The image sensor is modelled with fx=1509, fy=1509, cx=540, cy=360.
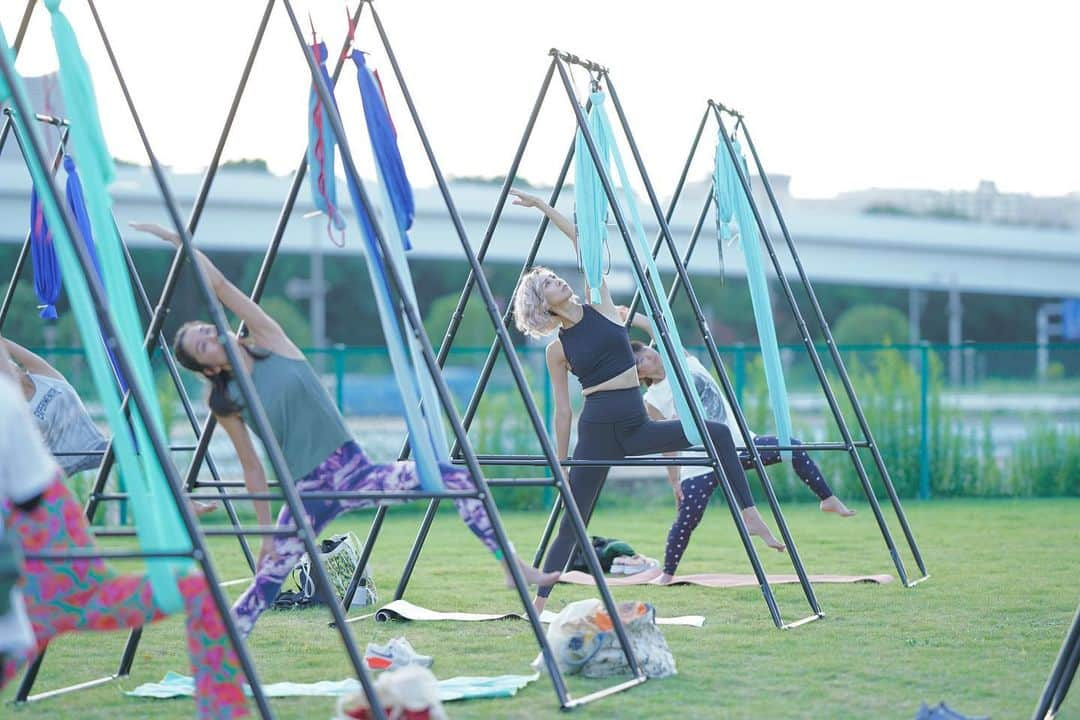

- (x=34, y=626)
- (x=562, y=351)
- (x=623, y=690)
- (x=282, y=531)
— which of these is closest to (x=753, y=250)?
(x=562, y=351)

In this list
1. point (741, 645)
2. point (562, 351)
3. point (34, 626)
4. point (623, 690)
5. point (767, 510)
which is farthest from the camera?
A: point (767, 510)

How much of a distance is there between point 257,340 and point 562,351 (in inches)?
80.0

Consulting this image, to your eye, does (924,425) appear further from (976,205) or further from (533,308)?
(976,205)

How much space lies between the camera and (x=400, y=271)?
17.3ft

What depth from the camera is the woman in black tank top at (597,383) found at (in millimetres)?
6879

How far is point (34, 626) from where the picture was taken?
4.02m

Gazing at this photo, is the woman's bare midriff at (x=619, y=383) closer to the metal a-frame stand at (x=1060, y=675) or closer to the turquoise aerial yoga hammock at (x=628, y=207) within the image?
the turquoise aerial yoga hammock at (x=628, y=207)

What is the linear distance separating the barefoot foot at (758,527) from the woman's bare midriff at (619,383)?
0.82m

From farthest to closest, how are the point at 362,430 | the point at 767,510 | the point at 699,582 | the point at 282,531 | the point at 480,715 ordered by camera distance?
1. the point at 362,430
2. the point at 767,510
3. the point at 699,582
4. the point at 480,715
5. the point at 282,531

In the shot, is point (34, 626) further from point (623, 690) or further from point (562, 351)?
point (562, 351)

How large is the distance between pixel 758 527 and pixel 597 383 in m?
1.03

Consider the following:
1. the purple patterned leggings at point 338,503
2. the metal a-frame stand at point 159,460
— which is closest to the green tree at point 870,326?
the purple patterned leggings at point 338,503

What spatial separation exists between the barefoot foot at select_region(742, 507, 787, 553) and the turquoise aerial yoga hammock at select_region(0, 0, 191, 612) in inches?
132

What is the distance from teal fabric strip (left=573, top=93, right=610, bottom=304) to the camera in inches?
282
